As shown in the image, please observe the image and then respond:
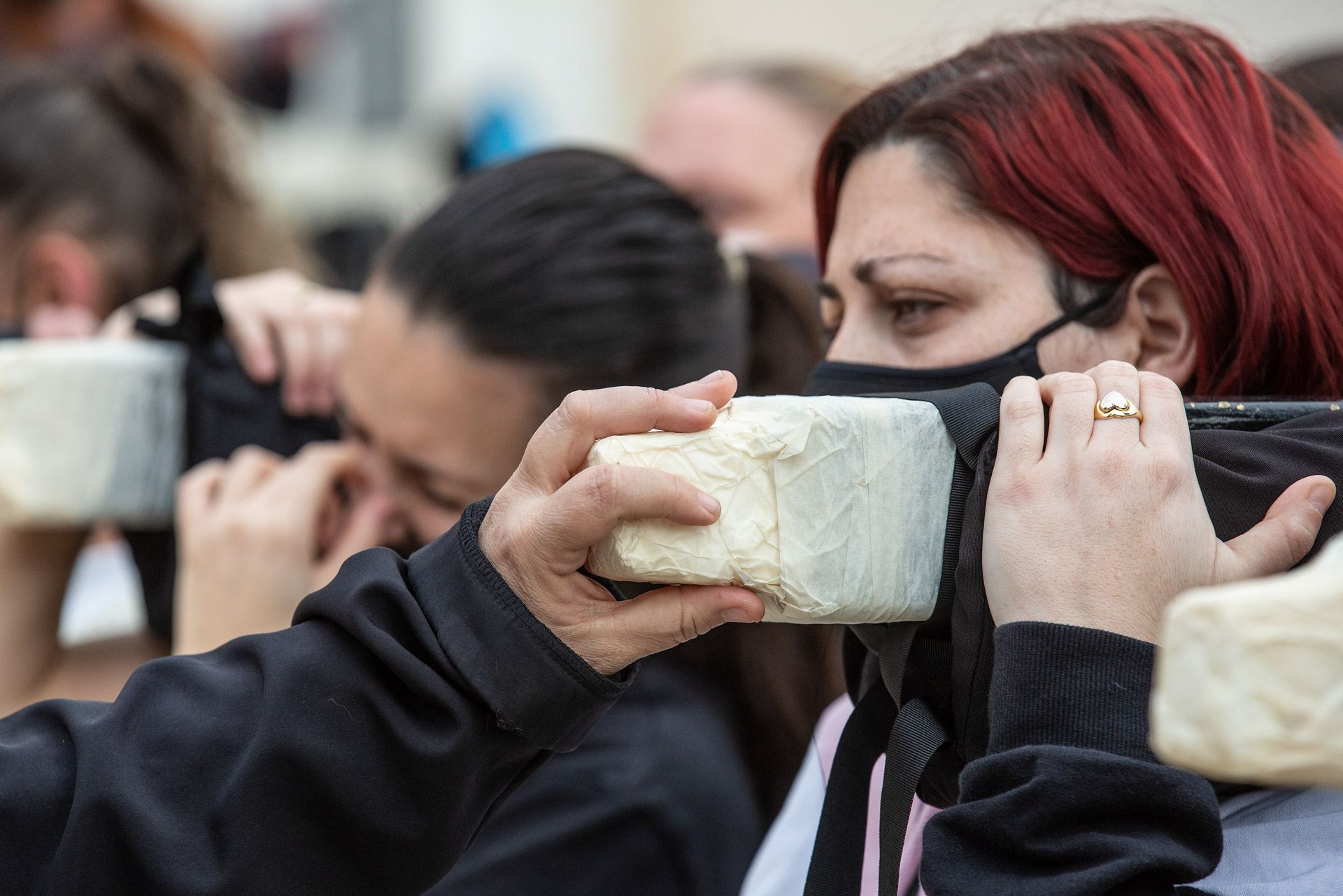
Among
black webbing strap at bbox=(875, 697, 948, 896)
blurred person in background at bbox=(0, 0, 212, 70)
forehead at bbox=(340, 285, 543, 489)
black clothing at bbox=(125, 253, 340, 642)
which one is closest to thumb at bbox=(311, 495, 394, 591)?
forehead at bbox=(340, 285, 543, 489)

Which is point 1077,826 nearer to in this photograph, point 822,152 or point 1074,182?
point 1074,182

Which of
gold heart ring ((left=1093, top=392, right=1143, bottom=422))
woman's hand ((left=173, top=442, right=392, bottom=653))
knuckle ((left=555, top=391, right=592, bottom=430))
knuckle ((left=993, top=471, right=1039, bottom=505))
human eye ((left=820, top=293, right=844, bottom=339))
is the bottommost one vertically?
woman's hand ((left=173, top=442, right=392, bottom=653))

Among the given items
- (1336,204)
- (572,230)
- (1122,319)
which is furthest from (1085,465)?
(572,230)

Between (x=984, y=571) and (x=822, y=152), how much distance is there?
2.25 feet

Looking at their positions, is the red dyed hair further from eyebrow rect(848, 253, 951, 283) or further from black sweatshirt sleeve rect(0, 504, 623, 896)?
black sweatshirt sleeve rect(0, 504, 623, 896)

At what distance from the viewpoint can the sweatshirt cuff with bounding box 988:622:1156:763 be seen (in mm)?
875

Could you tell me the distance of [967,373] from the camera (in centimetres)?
124

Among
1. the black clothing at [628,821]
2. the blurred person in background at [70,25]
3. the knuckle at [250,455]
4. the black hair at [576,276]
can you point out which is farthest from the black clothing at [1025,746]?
the blurred person in background at [70,25]

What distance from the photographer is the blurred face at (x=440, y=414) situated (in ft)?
5.60

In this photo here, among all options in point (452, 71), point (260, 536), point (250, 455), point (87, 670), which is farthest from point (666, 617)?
point (452, 71)

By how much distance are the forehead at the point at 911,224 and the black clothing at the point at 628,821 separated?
2.02 feet

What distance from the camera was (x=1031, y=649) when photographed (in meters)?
0.90

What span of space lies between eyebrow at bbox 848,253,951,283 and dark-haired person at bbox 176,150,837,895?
18.4 inches

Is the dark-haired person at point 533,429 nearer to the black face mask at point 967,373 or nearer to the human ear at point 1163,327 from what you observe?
the black face mask at point 967,373
